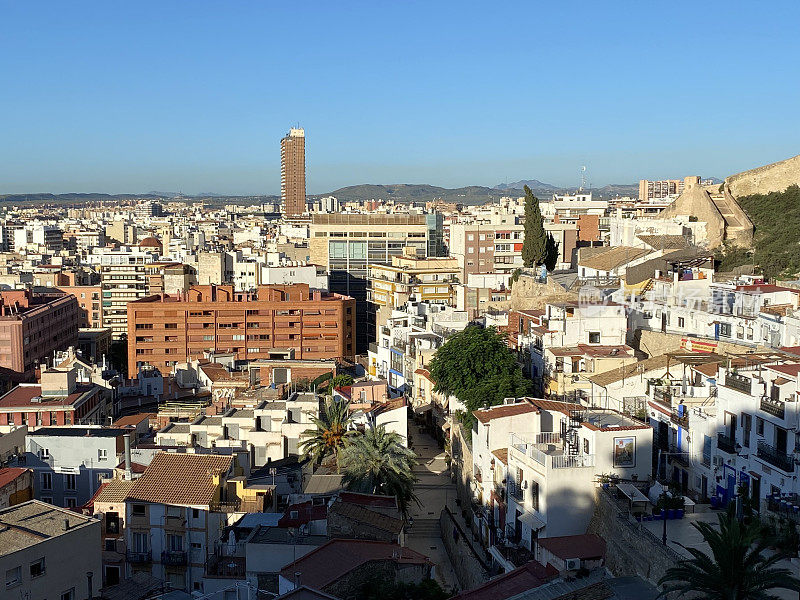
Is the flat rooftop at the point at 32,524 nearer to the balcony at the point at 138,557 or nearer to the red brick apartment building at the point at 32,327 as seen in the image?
the balcony at the point at 138,557

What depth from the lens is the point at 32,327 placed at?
53.8 metres

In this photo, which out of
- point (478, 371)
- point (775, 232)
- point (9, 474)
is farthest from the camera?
point (775, 232)

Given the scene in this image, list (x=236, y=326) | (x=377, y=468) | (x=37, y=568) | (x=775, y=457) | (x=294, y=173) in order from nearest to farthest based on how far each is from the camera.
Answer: (x=37, y=568)
(x=775, y=457)
(x=377, y=468)
(x=236, y=326)
(x=294, y=173)

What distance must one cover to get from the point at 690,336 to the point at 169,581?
15.4 m

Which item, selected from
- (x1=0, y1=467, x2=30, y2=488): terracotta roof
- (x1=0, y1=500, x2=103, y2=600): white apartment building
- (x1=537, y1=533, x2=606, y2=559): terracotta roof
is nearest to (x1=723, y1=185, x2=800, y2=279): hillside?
(x1=537, y1=533, x2=606, y2=559): terracotta roof

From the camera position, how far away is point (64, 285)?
78.6 metres

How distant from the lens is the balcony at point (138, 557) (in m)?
20.2

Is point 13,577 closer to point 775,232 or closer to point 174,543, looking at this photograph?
point 174,543

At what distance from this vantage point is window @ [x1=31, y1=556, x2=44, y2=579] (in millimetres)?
15500

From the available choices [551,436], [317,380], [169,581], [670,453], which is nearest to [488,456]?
[551,436]

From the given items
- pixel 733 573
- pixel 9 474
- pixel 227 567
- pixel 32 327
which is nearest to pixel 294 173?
pixel 32 327

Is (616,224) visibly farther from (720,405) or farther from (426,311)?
(720,405)

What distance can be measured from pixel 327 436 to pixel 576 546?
1113 cm

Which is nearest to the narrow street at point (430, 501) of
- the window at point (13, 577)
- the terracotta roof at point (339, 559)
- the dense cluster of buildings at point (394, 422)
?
the dense cluster of buildings at point (394, 422)
